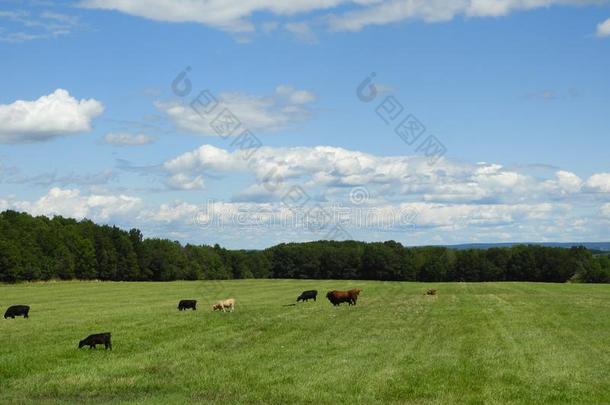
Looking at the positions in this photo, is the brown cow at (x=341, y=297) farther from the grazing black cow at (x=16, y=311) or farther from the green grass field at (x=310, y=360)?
the grazing black cow at (x=16, y=311)

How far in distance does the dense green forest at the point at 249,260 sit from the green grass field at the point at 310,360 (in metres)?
94.3

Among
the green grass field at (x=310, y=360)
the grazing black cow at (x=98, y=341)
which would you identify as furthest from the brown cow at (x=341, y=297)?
the grazing black cow at (x=98, y=341)

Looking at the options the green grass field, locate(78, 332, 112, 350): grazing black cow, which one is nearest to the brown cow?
the green grass field

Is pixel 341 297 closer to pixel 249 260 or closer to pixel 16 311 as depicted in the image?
pixel 16 311

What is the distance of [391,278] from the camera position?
15925 cm

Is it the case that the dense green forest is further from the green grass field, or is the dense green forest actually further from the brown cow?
the green grass field

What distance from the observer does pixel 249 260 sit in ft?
597

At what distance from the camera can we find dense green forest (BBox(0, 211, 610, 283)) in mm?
127812

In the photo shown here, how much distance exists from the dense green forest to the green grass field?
309 ft

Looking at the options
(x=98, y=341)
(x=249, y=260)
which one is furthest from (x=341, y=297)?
(x=249, y=260)

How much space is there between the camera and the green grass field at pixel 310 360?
17219 millimetres

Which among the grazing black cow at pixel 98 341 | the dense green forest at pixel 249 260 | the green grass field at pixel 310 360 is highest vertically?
the dense green forest at pixel 249 260

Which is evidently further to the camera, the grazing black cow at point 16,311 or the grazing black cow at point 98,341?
the grazing black cow at point 16,311

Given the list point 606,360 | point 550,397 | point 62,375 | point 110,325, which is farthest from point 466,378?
point 110,325
